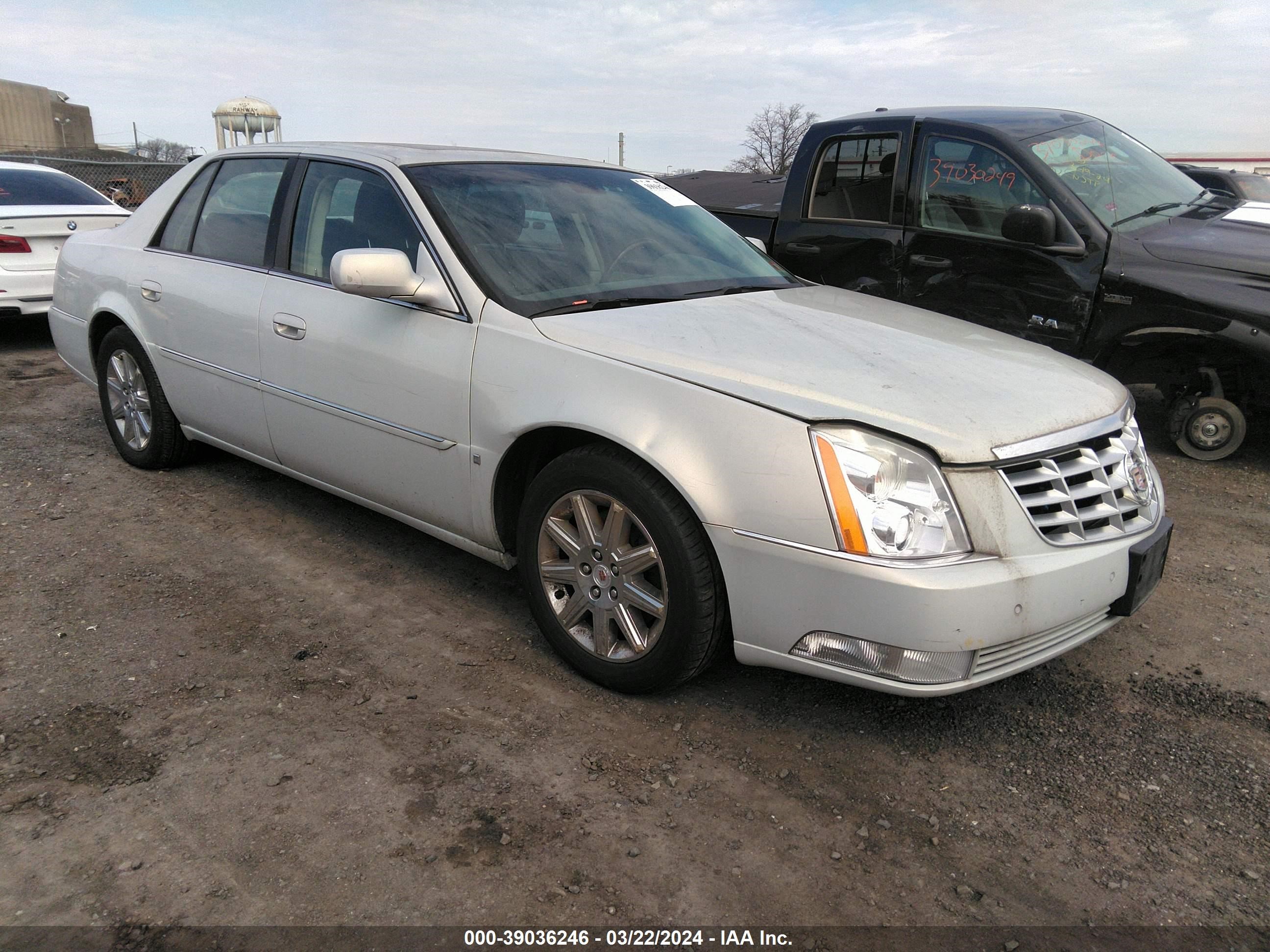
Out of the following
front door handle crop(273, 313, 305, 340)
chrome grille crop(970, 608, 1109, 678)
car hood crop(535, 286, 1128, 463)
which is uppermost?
car hood crop(535, 286, 1128, 463)

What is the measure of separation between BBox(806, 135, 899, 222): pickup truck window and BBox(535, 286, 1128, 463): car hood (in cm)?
253

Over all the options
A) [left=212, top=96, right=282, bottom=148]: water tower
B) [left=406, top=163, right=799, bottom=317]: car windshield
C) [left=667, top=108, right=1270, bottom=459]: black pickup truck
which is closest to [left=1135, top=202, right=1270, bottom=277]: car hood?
[left=667, top=108, right=1270, bottom=459]: black pickup truck

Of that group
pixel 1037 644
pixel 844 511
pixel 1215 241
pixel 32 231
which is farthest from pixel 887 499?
pixel 32 231

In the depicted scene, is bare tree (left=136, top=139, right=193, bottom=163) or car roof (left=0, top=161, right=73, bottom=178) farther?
bare tree (left=136, top=139, right=193, bottom=163)

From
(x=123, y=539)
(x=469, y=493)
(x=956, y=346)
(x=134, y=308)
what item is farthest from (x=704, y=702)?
(x=134, y=308)

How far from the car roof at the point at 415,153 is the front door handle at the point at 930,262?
79.8 inches

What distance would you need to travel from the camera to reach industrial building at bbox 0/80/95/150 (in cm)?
6625

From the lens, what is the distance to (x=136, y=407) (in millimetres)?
4684

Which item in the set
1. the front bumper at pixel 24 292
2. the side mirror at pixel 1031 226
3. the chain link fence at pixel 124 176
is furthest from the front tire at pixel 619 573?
the chain link fence at pixel 124 176

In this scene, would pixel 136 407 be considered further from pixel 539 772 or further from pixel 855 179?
pixel 855 179

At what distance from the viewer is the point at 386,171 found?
3.42 meters

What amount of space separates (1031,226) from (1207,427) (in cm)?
152

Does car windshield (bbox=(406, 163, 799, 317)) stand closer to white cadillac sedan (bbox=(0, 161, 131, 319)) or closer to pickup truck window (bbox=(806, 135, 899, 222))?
pickup truck window (bbox=(806, 135, 899, 222))

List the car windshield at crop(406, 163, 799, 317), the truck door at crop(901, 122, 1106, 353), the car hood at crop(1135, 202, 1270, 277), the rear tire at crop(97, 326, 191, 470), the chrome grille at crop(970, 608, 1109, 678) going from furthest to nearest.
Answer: the truck door at crop(901, 122, 1106, 353)
the car hood at crop(1135, 202, 1270, 277)
the rear tire at crop(97, 326, 191, 470)
the car windshield at crop(406, 163, 799, 317)
the chrome grille at crop(970, 608, 1109, 678)
